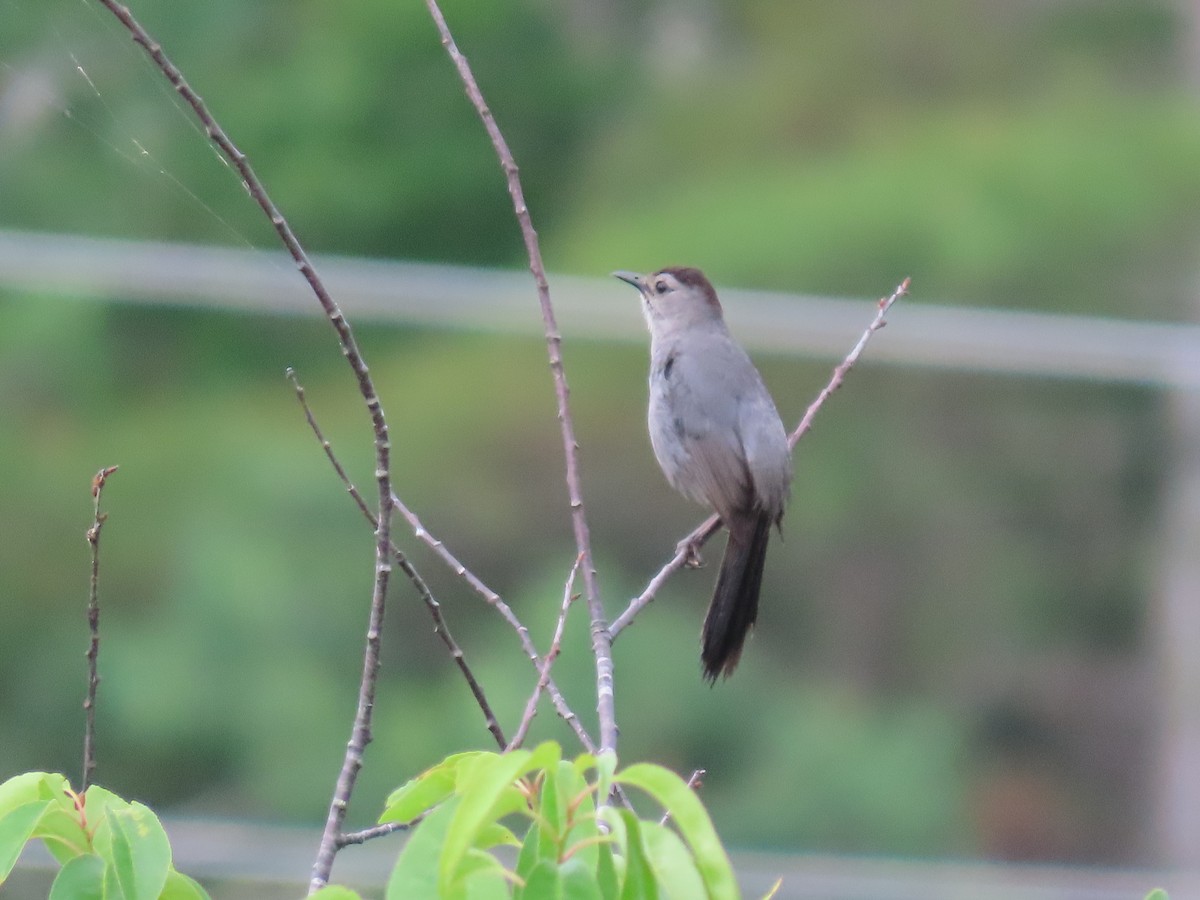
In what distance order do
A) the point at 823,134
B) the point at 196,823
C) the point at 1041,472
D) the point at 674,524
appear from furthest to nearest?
the point at 823,134 → the point at 1041,472 → the point at 674,524 → the point at 196,823

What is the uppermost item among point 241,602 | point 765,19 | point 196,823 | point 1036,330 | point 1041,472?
point 765,19

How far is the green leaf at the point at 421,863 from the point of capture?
4.68ft

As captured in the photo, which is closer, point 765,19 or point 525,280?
point 525,280

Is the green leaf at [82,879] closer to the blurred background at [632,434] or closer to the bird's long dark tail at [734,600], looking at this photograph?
the bird's long dark tail at [734,600]

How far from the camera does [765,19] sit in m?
12.0

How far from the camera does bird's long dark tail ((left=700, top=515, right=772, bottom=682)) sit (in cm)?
353

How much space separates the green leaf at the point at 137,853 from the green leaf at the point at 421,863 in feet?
0.77

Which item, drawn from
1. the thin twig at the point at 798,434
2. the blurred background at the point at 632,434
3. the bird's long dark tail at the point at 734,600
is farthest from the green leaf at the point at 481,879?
the blurred background at the point at 632,434

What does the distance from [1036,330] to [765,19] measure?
3.78 m

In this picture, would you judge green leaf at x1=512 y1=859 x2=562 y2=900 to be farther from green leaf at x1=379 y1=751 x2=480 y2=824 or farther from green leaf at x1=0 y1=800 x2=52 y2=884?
green leaf at x1=0 y1=800 x2=52 y2=884

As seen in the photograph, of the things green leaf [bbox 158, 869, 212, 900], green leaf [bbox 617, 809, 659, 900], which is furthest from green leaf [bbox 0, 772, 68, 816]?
green leaf [bbox 617, 809, 659, 900]

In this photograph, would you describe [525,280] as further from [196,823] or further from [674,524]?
[196,823]

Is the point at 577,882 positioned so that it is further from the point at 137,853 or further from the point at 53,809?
the point at 53,809

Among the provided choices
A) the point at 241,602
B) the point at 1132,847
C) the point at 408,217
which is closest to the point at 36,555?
the point at 241,602
